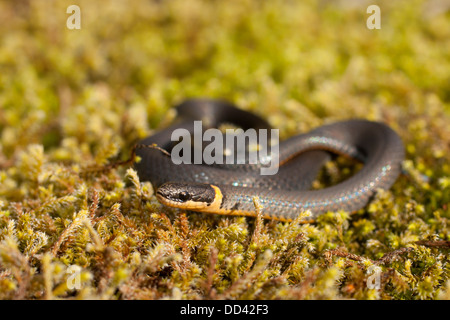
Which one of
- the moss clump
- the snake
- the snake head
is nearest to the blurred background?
the moss clump

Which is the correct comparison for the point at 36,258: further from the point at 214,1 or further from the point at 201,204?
the point at 214,1

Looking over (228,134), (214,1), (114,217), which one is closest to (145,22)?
(214,1)

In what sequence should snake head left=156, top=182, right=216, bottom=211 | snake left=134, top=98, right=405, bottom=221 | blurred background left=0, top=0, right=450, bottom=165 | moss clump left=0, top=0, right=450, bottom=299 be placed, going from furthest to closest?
1. blurred background left=0, top=0, right=450, bottom=165
2. snake left=134, top=98, right=405, bottom=221
3. snake head left=156, top=182, right=216, bottom=211
4. moss clump left=0, top=0, right=450, bottom=299

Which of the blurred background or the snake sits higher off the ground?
the blurred background

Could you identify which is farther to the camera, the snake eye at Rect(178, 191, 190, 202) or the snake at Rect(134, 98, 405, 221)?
the snake at Rect(134, 98, 405, 221)

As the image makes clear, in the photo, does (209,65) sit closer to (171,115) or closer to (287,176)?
(171,115)

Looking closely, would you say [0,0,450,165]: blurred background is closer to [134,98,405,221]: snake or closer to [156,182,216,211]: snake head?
[134,98,405,221]: snake

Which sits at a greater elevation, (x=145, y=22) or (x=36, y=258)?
(x=145, y=22)
